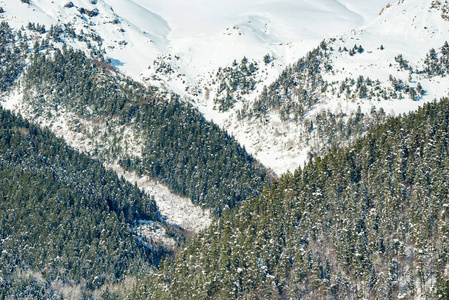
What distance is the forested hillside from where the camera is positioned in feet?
477

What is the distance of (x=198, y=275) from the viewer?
161875mm

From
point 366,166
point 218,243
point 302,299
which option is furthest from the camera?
point 366,166

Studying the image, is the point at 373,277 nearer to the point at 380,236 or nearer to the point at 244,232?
the point at 380,236

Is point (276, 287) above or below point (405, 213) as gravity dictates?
below

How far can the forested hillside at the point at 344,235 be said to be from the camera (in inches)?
5723

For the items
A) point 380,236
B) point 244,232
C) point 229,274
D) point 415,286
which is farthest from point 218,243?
point 415,286

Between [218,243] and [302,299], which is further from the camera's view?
[218,243]

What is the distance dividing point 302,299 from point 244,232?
3284 centimetres

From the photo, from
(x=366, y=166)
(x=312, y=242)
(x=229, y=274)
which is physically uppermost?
(x=366, y=166)

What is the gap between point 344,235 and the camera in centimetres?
15662

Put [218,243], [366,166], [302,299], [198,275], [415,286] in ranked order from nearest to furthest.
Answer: [415,286] → [302,299] → [198,275] → [218,243] → [366,166]

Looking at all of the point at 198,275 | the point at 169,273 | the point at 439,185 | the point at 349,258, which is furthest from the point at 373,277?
the point at 169,273

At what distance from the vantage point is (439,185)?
519ft

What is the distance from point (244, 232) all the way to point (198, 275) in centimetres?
2218
